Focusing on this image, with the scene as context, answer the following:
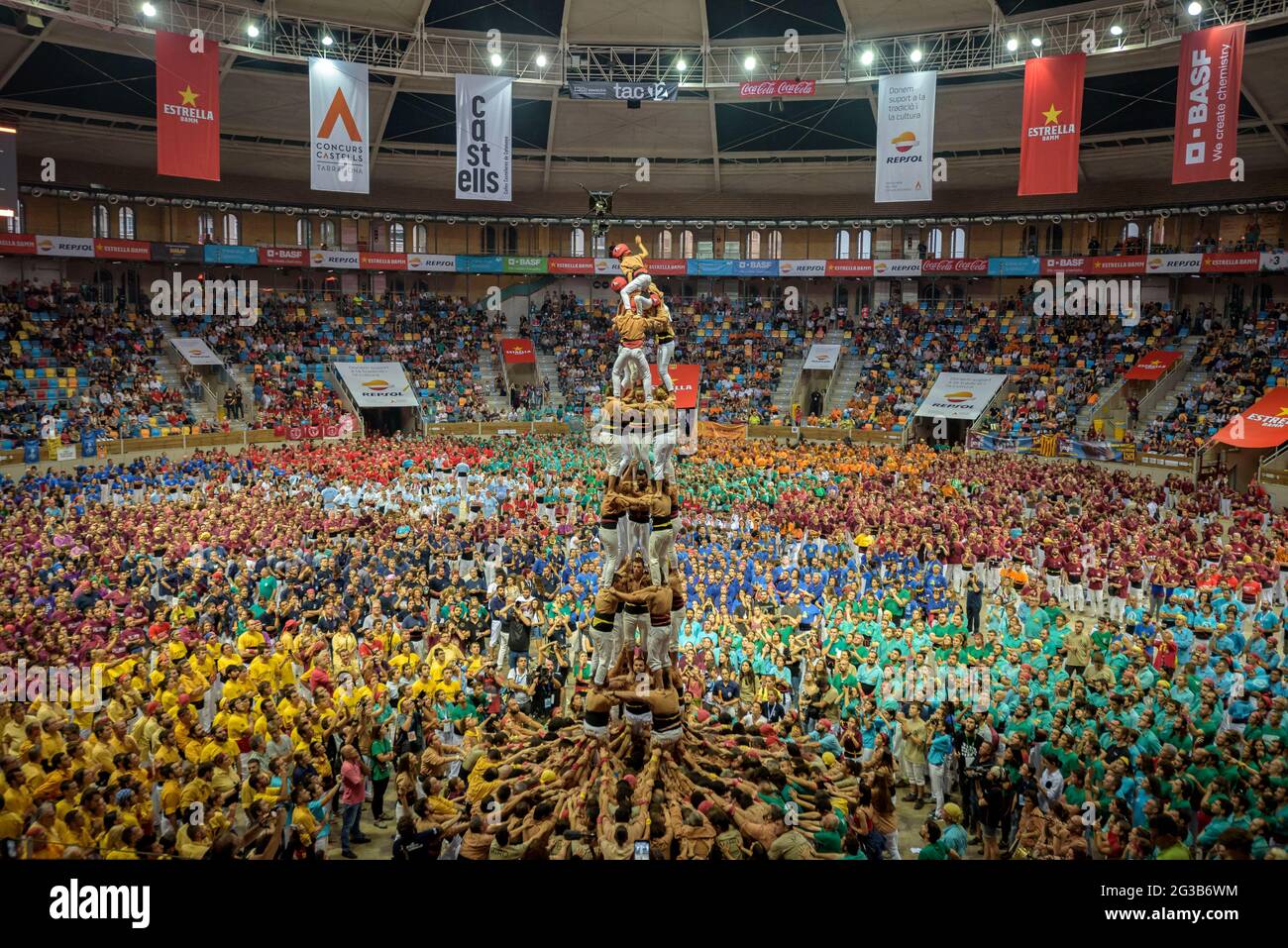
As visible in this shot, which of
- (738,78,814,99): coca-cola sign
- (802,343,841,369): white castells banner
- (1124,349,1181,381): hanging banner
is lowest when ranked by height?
(1124,349,1181,381): hanging banner

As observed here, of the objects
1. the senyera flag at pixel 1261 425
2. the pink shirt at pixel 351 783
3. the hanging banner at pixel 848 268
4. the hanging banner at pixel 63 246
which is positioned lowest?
the pink shirt at pixel 351 783

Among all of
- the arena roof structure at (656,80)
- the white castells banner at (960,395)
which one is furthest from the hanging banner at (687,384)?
the arena roof structure at (656,80)

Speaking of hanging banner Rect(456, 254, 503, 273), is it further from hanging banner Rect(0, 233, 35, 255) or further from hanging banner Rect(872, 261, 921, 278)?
hanging banner Rect(872, 261, 921, 278)

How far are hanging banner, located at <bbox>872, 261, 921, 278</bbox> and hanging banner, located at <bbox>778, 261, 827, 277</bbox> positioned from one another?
273cm

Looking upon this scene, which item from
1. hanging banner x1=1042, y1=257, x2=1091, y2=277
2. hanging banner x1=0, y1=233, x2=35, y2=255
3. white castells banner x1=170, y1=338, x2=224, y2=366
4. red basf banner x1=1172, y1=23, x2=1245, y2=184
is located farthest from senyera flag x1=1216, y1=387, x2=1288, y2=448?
white castells banner x1=170, y1=338, x2=224, y2=366

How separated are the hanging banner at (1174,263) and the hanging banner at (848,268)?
1306 cm

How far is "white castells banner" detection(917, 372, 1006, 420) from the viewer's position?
4112 centimetres

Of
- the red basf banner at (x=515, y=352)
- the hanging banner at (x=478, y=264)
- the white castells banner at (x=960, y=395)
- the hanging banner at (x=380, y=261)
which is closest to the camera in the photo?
the white castells banner at (x=960, y=395)

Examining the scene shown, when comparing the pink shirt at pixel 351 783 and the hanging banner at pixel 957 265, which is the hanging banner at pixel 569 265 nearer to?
the hanging banner at pixel 957 265

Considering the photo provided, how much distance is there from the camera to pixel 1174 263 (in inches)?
1609

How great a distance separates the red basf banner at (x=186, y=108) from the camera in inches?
1031

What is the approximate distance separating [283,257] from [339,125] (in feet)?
61.5

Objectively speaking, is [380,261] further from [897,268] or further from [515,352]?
[897,268]

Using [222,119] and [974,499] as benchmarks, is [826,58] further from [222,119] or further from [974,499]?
[222,119]
